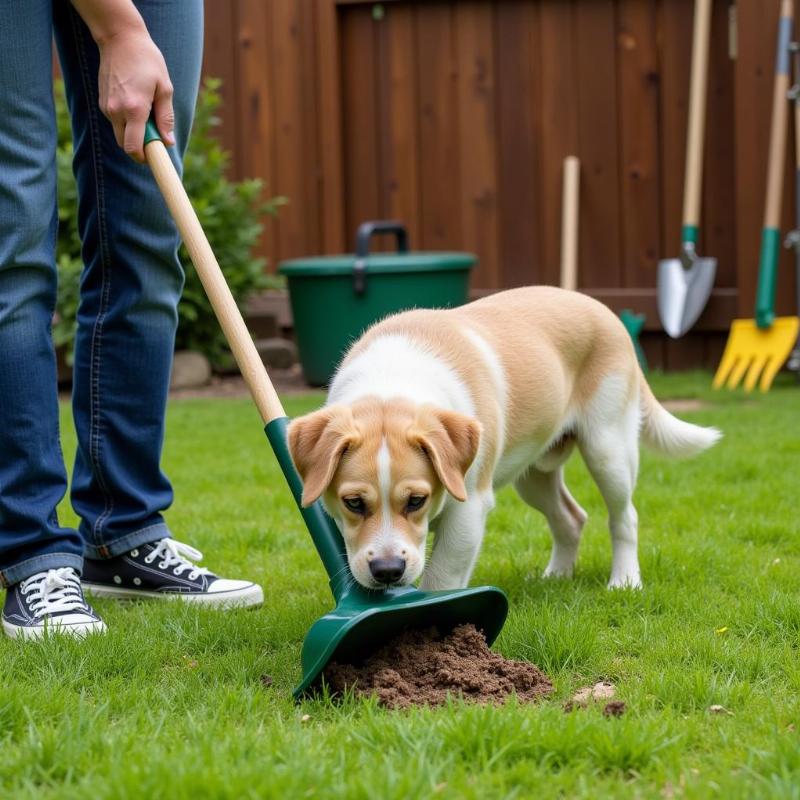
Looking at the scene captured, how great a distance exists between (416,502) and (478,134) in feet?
19.5

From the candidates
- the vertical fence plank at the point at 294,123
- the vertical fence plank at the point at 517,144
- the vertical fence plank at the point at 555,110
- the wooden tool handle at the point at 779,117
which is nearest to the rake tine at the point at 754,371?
the wooden tool handle at the point at 779,117

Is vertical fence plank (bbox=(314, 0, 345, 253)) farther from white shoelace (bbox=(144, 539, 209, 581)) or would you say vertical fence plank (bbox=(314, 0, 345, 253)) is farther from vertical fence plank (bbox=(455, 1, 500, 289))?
white shoelace (bbox=(144, 539, 209, 581))

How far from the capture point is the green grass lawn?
6.79 feet

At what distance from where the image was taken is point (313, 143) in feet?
29.2

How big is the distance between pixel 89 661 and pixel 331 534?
59cm

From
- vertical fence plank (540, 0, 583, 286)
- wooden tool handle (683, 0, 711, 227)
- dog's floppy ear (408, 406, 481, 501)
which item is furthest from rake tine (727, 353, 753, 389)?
dog's floppy ear (408, 406, 481, 501)

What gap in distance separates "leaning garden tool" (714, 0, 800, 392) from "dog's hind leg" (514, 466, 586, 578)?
11.9 ft

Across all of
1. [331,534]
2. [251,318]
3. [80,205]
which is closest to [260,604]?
[331,534]

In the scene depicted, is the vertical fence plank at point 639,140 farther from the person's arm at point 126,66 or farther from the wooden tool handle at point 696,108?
the person's arm at point 126,66

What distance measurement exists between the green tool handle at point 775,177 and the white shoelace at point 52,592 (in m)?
5.17

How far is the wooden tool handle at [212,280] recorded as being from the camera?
305 centimetres

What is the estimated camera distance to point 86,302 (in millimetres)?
3469

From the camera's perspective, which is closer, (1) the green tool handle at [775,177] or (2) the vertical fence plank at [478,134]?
(1) the green tool handle at [775,177]

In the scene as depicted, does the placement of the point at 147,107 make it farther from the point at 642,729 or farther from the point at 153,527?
the point at 642,729
